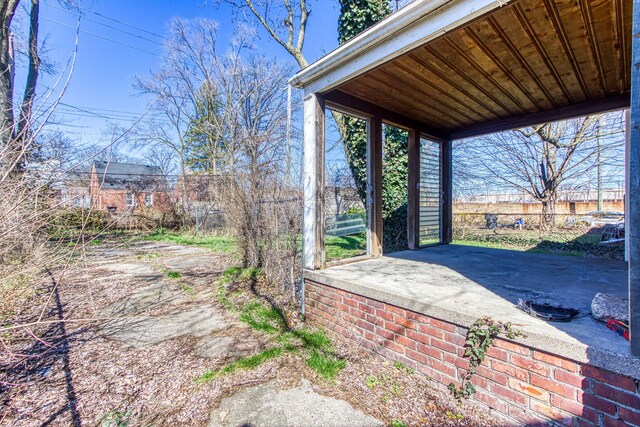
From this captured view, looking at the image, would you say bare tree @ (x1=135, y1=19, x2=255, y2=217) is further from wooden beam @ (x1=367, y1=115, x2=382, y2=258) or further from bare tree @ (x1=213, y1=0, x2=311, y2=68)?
wooden beam @ (x1=367, y1=115, x2=382, y2=258)

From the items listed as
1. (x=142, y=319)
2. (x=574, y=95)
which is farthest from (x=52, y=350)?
(x=574, y=95)

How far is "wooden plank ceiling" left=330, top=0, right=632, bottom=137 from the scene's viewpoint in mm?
2172

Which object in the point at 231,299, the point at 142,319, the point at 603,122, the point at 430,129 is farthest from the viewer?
the point at 603,122

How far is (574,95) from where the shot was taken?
11.9ft

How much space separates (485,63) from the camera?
2797 mm

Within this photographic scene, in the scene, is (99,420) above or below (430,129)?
below

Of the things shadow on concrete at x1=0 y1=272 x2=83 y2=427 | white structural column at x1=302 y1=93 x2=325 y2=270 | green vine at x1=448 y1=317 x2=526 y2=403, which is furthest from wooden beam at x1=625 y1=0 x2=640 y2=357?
shadow on concrete at x1=0 y1=272 x2=83 y2=427

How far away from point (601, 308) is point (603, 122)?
1065 cm

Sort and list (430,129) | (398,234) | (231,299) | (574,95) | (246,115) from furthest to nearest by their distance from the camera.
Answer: (246,115), (398,234), (430,129), (231,299), (574,95)

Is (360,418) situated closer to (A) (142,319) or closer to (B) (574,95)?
(A) (142,319)

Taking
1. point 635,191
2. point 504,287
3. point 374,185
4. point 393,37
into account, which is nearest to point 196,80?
point 374,185

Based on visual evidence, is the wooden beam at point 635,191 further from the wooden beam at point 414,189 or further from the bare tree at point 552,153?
the bare tree at point 552,153

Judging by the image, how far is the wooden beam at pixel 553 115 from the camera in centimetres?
371

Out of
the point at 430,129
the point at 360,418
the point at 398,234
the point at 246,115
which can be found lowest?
the point at 360,418
